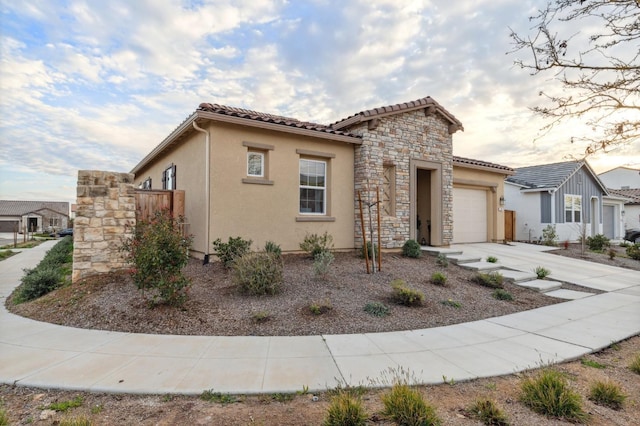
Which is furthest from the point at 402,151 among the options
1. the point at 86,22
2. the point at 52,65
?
the point at 52,65

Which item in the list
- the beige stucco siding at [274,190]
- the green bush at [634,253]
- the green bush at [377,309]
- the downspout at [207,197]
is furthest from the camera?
the green bush at [634,253]

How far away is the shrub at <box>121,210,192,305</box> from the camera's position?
200 inches

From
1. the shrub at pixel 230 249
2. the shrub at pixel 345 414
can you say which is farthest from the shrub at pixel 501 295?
the shrub at pixel 230 249

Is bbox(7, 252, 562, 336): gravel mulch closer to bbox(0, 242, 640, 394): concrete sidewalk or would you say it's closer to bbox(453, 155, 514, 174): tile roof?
bbox(0, 242, 640, 394): concrete sidewalk

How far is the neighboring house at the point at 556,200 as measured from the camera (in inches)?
698

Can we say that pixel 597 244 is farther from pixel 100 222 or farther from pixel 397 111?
pixel 100 222

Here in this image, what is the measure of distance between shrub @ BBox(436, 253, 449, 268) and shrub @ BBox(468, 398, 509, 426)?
663 centimetres

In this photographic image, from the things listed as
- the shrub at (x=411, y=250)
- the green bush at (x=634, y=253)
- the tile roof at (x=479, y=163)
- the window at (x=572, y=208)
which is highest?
the tile roof at (x=479, y=163)

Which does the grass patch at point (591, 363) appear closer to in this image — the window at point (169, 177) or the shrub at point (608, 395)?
the shrub at point (608, 395)

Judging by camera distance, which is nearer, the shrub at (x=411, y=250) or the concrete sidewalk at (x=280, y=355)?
the concrete sidewalk at (x=280, y=355)

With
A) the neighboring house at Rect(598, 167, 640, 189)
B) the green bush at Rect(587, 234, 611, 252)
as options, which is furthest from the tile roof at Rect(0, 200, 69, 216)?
the neighboring house at Rect(598, 167, 640, 189)

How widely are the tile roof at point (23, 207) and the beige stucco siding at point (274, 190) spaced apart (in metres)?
66.1

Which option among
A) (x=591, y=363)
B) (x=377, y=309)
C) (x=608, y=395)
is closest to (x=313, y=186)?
(x=377, y=309)

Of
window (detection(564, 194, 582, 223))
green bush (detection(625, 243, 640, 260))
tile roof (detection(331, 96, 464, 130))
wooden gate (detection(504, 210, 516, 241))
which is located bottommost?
green bush (detection(625, 243, 640, 260))
